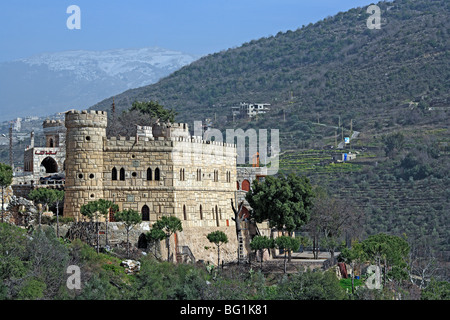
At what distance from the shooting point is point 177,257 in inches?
2304

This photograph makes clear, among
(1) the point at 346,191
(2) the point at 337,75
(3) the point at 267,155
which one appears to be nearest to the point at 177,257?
(1) the point at 346,191

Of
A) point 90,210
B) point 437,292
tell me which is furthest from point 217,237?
point 437,292

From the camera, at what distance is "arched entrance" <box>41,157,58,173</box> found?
74.5m

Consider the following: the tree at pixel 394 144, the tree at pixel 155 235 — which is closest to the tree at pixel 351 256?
the tree at pixel 155 235

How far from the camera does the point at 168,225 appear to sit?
187 ft

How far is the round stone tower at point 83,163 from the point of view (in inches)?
2309

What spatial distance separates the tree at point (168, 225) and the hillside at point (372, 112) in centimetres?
3996

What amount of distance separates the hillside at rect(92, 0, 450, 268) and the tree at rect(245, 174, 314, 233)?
2983 cm

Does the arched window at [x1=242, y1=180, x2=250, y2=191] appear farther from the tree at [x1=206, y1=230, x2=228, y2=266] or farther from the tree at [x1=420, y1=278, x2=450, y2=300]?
the tree at [x1=420, y1=278, x2=450, y2=300]

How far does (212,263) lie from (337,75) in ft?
362

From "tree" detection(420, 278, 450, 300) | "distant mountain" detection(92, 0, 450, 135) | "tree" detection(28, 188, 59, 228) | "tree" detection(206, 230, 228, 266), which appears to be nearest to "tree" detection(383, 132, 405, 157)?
"distant mountain" detection(92, 0, 450, 135)

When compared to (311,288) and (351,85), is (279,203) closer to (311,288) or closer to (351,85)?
(311,288)

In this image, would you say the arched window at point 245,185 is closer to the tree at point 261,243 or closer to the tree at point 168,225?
the tree at point 261,243
